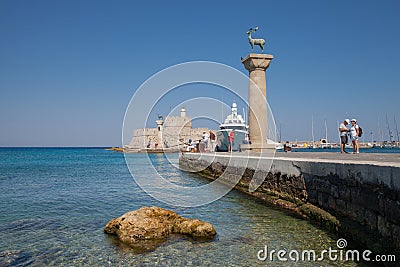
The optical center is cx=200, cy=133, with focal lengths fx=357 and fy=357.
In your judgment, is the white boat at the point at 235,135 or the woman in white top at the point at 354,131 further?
the white boat at the point at 235,135

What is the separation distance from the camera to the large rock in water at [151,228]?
6.33 m

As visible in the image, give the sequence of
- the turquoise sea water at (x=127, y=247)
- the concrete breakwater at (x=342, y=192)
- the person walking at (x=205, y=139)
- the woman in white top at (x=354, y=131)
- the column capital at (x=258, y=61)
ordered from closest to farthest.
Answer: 1. the concrete breakwater at (x=342, y=192)
2. the turquoise sea water at (x=127, y=247)
3. the woman in white top at (x=354, y=131)
4. the column capital at (x=258, y=61)
5. the person walking at (x=205, y=139)

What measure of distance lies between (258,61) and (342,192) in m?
10.9

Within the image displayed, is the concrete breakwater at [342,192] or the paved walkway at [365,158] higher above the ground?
the paved walkway at [365,158]

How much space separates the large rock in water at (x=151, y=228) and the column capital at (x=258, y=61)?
36.1 feet

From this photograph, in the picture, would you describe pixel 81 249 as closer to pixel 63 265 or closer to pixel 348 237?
pixel 63 265

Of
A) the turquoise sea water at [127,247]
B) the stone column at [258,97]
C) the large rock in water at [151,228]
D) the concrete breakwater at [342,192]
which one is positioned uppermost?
the stone column at [258,97]

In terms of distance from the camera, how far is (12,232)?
23.7 feet

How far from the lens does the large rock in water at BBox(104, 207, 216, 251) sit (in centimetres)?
633

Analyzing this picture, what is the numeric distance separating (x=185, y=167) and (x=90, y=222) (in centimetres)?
1725

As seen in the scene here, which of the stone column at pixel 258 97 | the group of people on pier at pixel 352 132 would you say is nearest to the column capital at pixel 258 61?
the stone column at pixel 258 97

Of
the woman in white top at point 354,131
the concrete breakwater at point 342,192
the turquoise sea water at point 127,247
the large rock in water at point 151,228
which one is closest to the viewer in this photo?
the concrete breakwater at point 342,192

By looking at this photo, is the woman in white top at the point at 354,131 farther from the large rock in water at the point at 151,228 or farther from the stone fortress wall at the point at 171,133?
the stone fortress wall at the point at 171,133

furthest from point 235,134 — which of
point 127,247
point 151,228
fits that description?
point 127,247
